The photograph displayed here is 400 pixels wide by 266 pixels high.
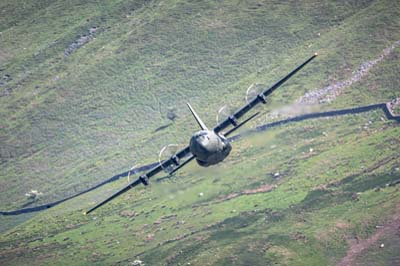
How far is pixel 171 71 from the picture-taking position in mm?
190500

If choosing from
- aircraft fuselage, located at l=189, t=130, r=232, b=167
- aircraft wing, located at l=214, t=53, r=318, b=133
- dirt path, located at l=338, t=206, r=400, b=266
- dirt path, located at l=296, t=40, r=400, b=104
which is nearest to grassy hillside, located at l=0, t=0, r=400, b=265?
dirt path, located at l=338, t=206, r=400, b=266

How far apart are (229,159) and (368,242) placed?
46611mm

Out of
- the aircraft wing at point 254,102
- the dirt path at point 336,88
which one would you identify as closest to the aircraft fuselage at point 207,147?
the aircraft wing at point 254,102

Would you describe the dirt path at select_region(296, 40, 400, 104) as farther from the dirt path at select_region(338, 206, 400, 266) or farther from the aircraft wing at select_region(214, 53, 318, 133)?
the aircraft wing at select_region(214, 53, 318, 133)

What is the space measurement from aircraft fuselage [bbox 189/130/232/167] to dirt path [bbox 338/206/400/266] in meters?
22.4

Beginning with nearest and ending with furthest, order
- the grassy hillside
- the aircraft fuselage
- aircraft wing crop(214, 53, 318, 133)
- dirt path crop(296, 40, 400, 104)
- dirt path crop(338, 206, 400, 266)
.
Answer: the aircraft fuselage
aircraft wing crop(214, 53, 318, 133)
dirt path crop(338, 206, 400, 266)
the grassy hillside
dirt path crop(296, 40, 400, 104)

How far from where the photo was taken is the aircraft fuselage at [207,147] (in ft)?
265

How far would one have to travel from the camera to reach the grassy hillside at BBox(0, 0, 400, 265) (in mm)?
101875

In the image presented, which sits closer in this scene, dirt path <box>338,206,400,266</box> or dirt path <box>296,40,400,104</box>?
dirt path <box>338,206,400,266</box>

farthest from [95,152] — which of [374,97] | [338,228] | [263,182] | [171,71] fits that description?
[338,228]

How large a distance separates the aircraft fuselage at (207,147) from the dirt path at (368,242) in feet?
73.6

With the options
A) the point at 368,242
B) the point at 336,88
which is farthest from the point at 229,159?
the point at 368,242

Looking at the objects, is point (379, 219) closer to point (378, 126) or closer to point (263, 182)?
point (263, 182)

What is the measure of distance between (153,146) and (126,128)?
59.0ft
